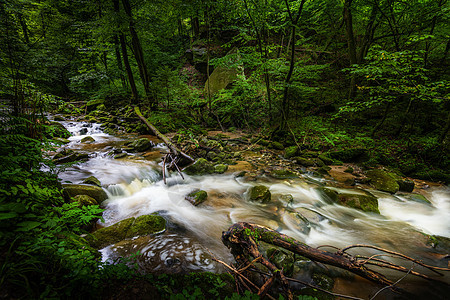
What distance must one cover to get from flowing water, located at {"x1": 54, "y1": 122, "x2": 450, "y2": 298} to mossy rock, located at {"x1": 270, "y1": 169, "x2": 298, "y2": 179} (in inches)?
11.0

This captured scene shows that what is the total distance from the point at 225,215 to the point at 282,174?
2.84 metres

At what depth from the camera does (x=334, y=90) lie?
11.2m

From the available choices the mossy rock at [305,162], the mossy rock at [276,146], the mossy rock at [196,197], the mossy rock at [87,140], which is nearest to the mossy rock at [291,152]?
the mossy rock at [305,162]

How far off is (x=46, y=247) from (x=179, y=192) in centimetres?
371

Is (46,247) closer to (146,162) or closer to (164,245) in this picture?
(164,245)

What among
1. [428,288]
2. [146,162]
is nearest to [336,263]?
[428,288]

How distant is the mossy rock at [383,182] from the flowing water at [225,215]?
0.71ft

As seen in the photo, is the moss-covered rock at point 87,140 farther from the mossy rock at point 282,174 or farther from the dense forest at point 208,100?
the mossy rock at point 282,174

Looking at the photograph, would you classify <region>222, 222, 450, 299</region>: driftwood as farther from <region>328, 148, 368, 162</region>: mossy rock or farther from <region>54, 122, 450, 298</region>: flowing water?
<region>328, 148, 368, 162</region>: mossy rock

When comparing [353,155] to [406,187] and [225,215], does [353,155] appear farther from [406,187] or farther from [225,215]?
[225,215]

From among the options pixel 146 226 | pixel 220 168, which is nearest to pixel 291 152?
pixel 220 168

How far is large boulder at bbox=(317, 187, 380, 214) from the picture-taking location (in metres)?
4.30

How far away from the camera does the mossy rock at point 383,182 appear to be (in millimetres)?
5133

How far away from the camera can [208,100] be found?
36.4ft
